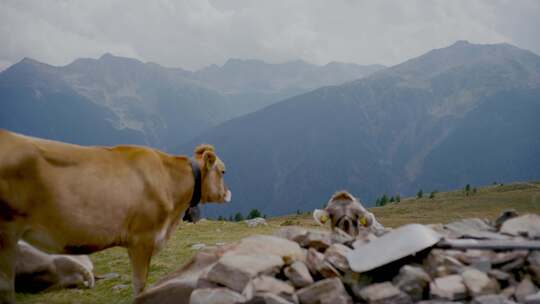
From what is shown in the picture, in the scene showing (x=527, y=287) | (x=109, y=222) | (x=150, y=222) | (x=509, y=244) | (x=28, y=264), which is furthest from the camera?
(x=28, y=264)

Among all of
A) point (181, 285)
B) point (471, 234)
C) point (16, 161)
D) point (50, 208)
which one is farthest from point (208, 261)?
point (471, 234)

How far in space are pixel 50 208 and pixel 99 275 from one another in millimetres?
5789

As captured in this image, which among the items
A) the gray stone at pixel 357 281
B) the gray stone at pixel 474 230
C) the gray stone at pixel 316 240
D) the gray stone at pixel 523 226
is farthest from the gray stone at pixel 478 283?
the gray stone at pixel 316 240

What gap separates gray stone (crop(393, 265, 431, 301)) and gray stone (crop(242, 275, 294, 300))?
1.63 metres

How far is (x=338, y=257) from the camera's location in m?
8.09

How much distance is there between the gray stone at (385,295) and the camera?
702 centimetres

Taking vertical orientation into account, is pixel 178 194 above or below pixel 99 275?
above

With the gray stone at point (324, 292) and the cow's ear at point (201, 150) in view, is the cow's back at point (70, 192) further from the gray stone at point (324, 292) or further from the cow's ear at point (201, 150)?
the gray stone at point (324, 292)

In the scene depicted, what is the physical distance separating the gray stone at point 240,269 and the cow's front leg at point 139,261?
2.02 meters

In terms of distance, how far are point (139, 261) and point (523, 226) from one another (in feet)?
23.6

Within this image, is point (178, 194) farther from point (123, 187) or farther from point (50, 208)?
point (50, 208)

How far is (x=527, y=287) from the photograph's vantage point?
7004 mm

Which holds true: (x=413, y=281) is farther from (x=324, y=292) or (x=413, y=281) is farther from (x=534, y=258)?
(x=534, y=258)

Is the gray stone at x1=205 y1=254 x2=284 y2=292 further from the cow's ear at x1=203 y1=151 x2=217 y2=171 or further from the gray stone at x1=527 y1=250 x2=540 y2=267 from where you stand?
the gray stone at x1=527 y1=250 x2=540 y2=267
